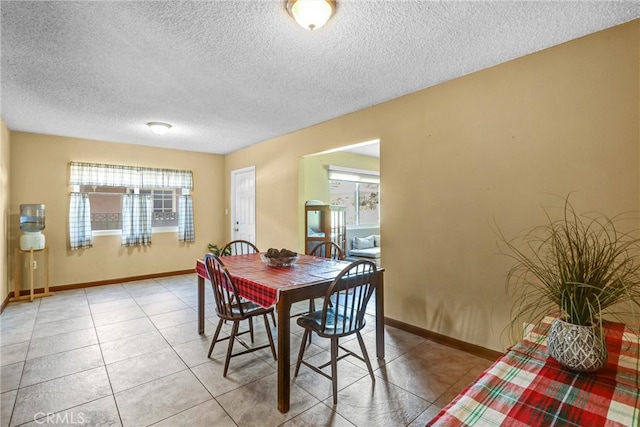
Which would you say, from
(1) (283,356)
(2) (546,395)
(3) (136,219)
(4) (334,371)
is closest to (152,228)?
(3) (136,219)

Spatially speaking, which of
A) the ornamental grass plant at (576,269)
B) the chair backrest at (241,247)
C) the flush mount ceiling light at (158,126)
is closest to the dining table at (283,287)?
the chair backrest at (241,247)

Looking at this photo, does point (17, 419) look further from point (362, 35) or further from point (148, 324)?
point (362, 35)

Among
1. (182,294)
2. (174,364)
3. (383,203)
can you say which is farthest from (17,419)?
(383,203)

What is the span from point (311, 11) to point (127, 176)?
15.9 feet

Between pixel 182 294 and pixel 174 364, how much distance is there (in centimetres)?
221

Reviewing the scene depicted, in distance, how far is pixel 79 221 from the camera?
4.84m

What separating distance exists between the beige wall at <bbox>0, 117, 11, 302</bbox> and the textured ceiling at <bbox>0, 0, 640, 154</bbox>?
57 centimetres

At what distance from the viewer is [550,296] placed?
1233 millimetres

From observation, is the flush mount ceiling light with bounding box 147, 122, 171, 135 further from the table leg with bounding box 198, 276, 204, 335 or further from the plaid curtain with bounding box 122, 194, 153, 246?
the table leg with bounding box 198, 276, 204, 335

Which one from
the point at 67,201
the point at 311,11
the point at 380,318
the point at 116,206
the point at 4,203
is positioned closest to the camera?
the point at 311,11

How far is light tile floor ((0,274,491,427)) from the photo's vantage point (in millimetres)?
1882

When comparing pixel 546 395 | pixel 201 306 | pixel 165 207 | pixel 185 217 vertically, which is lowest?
pixel 201 306

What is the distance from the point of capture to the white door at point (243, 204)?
5616mm

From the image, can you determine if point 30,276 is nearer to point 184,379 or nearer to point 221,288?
point 184,379
